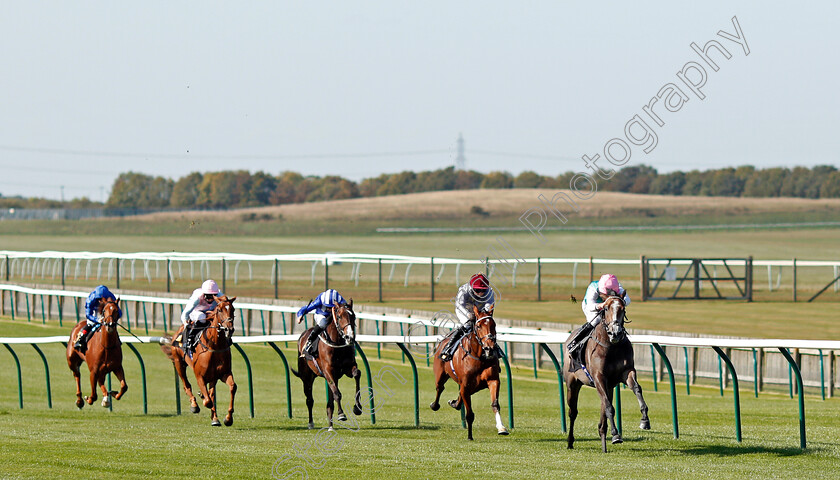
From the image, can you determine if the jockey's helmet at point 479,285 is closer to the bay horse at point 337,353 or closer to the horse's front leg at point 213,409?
the bay horse at point 337,353

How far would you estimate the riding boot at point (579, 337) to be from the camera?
9637 mm

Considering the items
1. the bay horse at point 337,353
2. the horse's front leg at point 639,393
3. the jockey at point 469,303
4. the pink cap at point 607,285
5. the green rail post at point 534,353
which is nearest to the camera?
the horse's front leg at point 639,393

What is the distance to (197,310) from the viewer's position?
11.4 meters

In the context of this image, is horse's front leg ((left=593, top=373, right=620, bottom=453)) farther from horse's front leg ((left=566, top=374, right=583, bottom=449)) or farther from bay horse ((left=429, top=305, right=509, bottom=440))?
bay horse ((left=429, top=305, right=509, bottom=440))

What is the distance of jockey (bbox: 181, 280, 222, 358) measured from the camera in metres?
11.2

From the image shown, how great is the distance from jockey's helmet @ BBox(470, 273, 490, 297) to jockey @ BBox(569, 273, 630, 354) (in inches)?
31.2

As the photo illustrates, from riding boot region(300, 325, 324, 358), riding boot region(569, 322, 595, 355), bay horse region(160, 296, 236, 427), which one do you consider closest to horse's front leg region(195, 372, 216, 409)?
bay horse region(160, 296, 236, 427)

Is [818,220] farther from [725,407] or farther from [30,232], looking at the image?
[725,407]

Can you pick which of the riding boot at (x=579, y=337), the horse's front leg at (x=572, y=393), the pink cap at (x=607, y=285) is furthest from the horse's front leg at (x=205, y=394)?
the pink cap at (x=607, y=285)

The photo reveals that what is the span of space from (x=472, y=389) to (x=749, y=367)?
8752 mm

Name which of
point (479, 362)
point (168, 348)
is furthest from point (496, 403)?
point (168, 348)

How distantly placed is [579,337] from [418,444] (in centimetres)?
170

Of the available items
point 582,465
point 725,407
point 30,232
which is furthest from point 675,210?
point 582,465

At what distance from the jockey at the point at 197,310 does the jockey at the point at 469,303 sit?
2.25 meters
